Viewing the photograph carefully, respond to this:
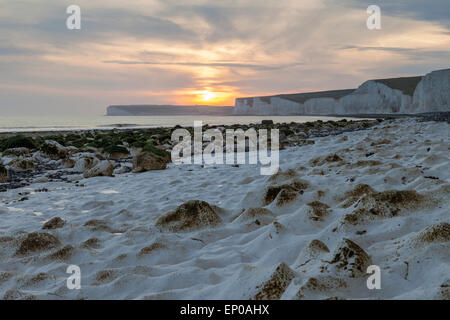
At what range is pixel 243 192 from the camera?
5.02m

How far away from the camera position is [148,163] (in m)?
8.06

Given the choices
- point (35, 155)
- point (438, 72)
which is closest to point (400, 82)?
point (438, 72)

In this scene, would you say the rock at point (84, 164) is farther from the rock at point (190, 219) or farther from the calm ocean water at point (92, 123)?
the calm ocean water at point (92, 123)

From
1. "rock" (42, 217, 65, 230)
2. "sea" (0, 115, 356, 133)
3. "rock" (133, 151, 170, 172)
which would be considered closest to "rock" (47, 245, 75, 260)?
"rock" (42, 217, 65, 230)

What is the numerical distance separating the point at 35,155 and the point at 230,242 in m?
9.56

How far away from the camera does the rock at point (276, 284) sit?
1.91 meters

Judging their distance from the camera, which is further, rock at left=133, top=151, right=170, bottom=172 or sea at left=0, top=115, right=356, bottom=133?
sea at left=0, top=115, right=356, bottom=133

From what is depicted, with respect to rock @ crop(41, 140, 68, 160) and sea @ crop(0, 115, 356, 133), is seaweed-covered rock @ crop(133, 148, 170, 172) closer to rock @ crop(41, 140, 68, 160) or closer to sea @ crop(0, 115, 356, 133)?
rock @ crop(41, 140, 68, 160)

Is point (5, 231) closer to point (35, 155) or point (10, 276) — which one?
point (10, 276)

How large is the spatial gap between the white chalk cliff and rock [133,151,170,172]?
2308 inches

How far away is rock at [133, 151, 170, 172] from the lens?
8008mm

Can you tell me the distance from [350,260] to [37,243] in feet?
9.48

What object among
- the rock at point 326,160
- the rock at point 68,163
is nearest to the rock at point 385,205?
the rock at point 326,160

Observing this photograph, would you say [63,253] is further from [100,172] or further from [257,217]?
[100,172]
